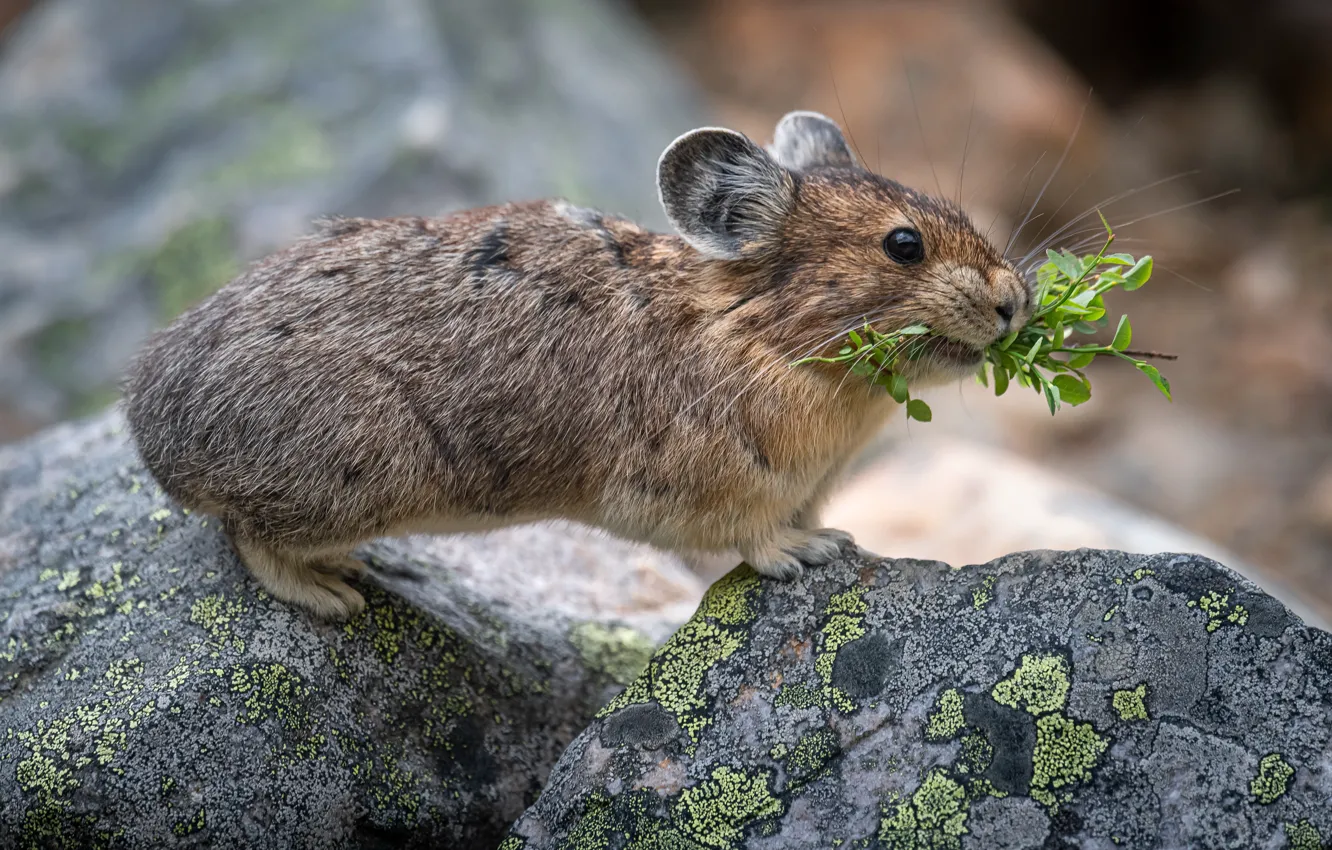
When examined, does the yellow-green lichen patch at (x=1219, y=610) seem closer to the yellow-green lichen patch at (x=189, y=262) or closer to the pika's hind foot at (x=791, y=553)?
the pika's hind foot at (x=791, y=553)

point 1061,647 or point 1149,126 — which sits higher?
point 1149,126

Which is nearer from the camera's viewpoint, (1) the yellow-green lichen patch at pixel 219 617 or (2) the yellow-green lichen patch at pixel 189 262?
(1) the yellow-green lichen patch at pixel 219 617

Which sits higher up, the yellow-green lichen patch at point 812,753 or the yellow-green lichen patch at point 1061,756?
the yellow-green lichen patch at point 1061,756

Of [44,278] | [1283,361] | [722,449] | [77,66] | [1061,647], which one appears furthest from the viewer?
[1283,361]

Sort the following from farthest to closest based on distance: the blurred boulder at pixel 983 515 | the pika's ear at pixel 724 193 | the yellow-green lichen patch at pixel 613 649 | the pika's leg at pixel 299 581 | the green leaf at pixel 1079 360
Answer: the blurred boulder at pixel 983 515 → the yellow-green lichen patch at pixel 613 649 → the pika's leg at pixel 299 581 → the pika's ear at pixel 724 193 → the green leaf at pixel 1079 360

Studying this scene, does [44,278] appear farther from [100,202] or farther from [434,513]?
[434,513]

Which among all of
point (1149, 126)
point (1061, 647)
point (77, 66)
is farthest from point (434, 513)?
point (1149, 126)

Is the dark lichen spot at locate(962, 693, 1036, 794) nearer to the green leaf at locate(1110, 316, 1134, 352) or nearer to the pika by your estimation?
the pika

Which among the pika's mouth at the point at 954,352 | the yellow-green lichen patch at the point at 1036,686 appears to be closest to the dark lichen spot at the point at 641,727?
the yellow-green lichen patch at the point at 1036,686
